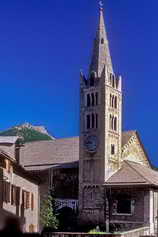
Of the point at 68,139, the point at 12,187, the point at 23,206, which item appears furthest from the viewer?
the point at 68,139

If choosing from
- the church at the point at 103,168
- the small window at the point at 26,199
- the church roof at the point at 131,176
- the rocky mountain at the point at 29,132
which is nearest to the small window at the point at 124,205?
the church at the point at 103,168

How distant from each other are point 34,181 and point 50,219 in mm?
13488

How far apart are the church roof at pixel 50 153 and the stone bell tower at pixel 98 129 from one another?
4.34m

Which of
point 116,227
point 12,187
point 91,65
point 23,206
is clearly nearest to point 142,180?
point 116,227

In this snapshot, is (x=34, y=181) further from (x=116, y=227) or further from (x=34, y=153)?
(x=34, y=153)

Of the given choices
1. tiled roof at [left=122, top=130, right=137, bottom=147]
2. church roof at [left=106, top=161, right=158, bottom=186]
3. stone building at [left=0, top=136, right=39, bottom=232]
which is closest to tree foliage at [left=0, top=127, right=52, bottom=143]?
tiled roof at [left=122, top=130, right=137, bottom=147]

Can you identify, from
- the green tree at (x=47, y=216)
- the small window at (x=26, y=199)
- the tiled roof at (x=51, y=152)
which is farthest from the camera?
the tiled roof at (x=51, y=152)

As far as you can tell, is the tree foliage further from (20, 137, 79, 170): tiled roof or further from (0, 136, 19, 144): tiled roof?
(0, 136, 19, 144): tiled roof

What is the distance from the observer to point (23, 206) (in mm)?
34969

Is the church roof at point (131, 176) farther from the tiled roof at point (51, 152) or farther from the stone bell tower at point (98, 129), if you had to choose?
the tiled roof at point (51, 152)

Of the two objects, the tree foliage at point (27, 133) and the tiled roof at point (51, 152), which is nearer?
the tiled roof at point (51, 152)

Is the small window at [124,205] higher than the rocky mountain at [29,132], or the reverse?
the rocky mountain at [29,132]

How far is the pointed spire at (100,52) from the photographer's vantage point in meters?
61.8

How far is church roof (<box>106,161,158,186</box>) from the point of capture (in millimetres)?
54906
